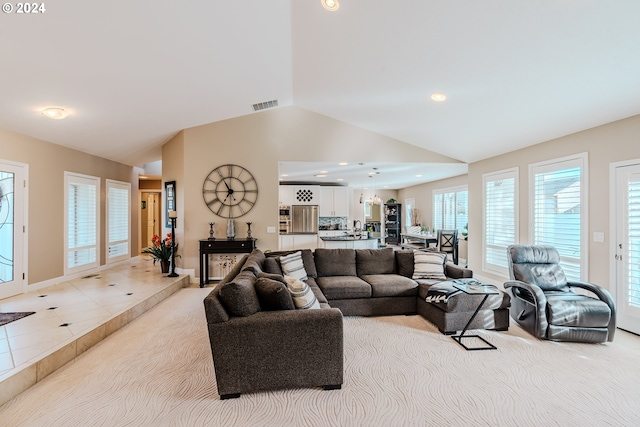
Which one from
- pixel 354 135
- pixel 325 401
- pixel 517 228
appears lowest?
pixel 325 401

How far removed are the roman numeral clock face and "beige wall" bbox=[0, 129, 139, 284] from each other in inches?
91.4

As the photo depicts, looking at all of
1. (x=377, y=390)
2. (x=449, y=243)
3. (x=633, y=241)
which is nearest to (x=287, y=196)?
(x=449, y=243)

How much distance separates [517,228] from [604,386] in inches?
120

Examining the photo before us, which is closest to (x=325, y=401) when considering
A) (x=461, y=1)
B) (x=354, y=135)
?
(x=461, y=1)

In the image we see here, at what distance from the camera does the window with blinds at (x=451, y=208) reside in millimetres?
8383

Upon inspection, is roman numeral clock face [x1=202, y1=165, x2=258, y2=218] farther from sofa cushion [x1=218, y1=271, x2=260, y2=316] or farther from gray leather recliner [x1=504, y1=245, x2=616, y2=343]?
gray leather recliner [x1=504, y1=245, x2=616, y2=343]

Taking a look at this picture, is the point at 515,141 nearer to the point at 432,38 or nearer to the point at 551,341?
the point at 432,38

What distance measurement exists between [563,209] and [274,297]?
417 cm

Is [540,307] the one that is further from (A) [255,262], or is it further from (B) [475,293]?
(A) [255,262]

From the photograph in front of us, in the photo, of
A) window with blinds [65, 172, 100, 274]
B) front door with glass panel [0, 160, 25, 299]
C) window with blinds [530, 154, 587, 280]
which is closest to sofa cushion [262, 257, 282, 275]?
front door with glass panel [0, 160, 25, 299]

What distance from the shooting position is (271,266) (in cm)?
403

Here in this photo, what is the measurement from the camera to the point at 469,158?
241 inches

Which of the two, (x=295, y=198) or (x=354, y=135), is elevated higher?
(x=354, y=135)

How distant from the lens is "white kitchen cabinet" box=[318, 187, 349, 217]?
9.29m
